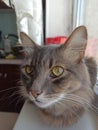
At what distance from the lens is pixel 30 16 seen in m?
1.58

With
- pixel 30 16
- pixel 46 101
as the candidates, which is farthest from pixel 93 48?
pixel 46 101

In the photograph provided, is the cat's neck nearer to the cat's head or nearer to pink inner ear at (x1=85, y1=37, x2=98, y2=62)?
the cat's head

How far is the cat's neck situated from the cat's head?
7 cm

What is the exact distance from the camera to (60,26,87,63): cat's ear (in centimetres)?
75

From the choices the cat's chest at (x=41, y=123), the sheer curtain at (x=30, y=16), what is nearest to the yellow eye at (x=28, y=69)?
the cat's chest at (x=41, y=123)

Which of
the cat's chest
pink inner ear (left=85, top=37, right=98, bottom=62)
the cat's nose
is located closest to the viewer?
the cat's nose

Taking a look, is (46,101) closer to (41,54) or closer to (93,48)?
(41,54)

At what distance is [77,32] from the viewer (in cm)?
74

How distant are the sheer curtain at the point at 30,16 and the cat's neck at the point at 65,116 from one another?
0.86m

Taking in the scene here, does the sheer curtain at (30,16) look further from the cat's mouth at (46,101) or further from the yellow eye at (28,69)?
the cat's mouth at (46,101)

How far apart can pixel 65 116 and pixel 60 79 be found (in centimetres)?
16

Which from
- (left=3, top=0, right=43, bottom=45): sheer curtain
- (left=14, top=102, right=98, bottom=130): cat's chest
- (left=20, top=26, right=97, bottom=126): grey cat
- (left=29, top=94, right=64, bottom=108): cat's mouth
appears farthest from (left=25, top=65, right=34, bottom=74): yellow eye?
(left=3, top=0, right=43, bottom=45): sheer curtain

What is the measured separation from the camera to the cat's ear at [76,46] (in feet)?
2.47

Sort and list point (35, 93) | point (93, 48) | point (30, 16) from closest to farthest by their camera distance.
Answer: point (35, 93), point (93, 48), point (30, 16)
